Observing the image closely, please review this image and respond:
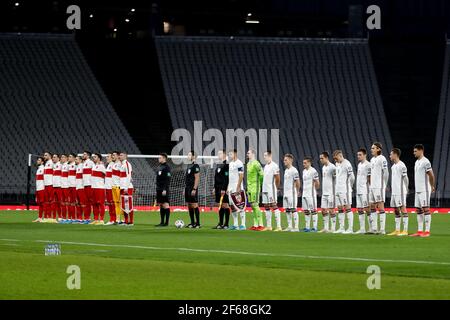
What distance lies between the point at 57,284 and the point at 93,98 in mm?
44946

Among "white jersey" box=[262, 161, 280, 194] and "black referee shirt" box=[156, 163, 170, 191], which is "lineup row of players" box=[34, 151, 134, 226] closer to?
"black referee shirt" box=[156, 163, 170, 191]

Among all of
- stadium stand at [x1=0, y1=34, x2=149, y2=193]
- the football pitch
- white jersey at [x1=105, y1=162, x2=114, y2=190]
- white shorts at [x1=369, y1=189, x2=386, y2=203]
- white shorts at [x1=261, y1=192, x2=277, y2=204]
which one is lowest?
the football pitch

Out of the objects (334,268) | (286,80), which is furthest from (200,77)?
(334,268)

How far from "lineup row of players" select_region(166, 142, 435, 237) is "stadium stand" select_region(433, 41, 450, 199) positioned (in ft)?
78.1

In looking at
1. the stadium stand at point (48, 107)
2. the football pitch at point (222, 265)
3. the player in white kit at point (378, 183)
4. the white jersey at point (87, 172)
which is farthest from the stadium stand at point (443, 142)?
the football pitch at point (222, 265)

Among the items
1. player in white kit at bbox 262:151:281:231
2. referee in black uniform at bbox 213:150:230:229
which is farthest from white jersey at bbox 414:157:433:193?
referee in black uniform at bbox 213:150:230:229

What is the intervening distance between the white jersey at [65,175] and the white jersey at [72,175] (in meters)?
0.11

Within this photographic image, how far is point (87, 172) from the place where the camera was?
116 feet

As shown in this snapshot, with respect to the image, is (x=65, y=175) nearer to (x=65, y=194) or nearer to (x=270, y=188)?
(x=65, y=194)

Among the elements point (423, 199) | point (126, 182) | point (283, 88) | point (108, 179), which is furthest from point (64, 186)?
point (283, 88)

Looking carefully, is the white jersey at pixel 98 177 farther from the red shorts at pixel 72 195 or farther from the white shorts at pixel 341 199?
the white shorts at pixel 341 199

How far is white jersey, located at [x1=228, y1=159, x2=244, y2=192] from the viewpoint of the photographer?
31297 mm
